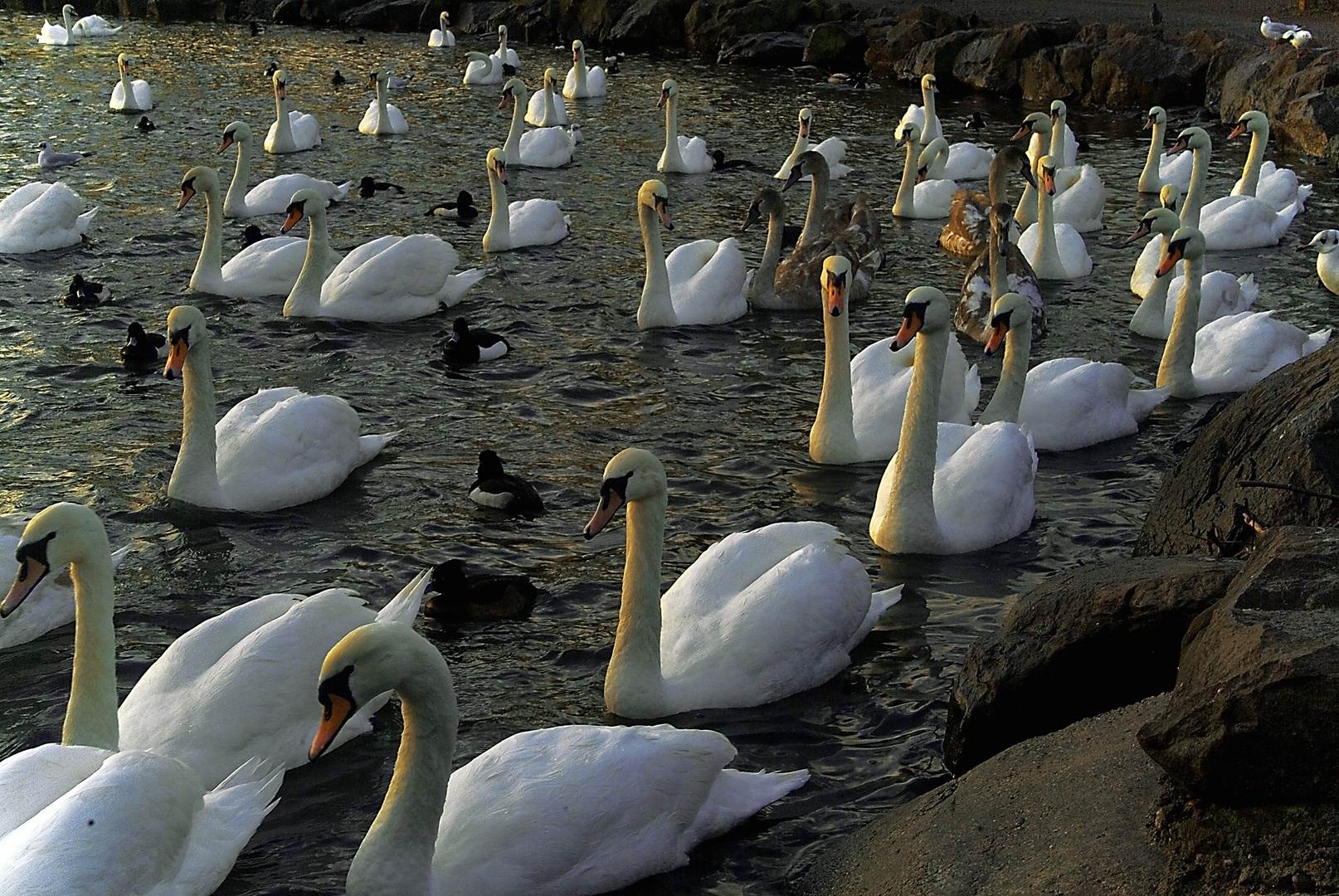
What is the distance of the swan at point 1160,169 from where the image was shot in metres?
18.0

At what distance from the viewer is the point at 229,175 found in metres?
18.7

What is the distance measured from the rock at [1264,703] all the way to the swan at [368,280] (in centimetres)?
934

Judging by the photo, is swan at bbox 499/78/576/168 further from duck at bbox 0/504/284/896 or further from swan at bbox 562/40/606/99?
duck at bbox 0/504/284/896

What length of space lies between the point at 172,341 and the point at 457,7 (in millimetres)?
29472

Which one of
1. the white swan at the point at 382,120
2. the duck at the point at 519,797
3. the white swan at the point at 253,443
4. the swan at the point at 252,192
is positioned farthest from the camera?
the white swan at the point at 382,120

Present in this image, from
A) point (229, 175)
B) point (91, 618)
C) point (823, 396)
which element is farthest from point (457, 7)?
point (91, 618)

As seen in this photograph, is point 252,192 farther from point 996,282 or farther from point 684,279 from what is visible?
point 996,282

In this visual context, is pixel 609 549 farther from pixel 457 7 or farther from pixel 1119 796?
pixel 457 7

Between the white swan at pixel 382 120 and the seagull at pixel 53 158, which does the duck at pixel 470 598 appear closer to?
the seagull at pixel 53 158

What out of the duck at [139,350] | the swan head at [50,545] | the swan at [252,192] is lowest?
the duck at [139,350]

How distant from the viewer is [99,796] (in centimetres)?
465

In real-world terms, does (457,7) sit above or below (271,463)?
above

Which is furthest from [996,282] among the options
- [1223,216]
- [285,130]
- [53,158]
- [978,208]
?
[53,158]

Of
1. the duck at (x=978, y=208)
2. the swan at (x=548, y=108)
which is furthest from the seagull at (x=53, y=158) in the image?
the duck at (x=978, y=208)
